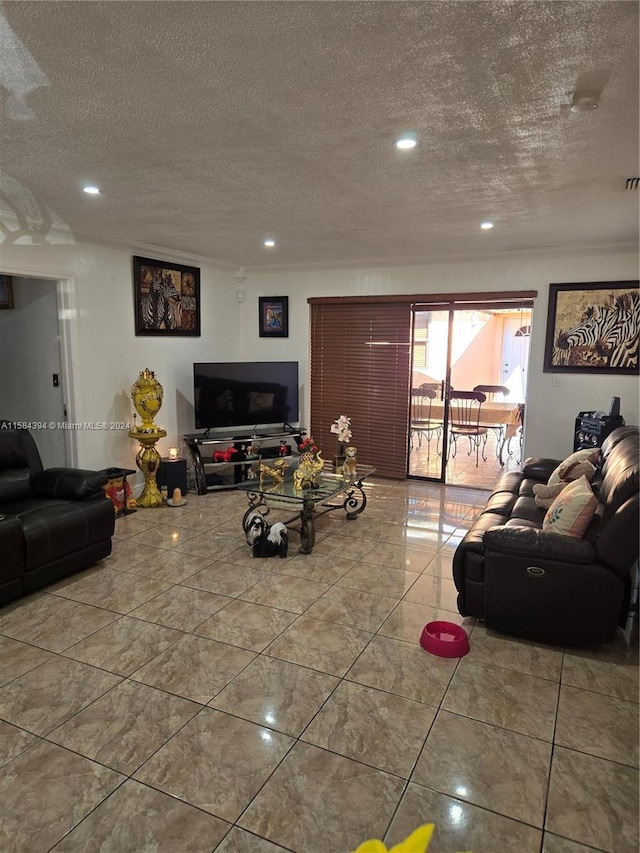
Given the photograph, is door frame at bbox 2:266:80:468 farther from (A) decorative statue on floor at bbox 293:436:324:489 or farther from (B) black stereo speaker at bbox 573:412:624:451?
(B) black stereo speaker at bbox 573:412:624:451

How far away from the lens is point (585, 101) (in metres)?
2.06

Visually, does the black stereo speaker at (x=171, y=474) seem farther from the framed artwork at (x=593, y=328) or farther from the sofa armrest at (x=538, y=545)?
the framed artwork at (x=593, y=328)

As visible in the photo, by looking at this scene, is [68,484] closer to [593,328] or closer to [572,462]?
[572,462]

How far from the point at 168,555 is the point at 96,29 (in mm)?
3193

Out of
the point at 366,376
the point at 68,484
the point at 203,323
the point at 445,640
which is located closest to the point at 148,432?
the point at 68,484

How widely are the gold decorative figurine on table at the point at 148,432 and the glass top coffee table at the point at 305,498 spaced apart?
3.72 ft

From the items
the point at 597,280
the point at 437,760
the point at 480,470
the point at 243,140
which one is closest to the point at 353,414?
the point at 480,470

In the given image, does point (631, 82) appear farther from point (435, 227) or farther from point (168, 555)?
point (168, 555)

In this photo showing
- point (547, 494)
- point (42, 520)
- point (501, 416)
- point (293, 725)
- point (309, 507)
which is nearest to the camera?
point (293, 725)

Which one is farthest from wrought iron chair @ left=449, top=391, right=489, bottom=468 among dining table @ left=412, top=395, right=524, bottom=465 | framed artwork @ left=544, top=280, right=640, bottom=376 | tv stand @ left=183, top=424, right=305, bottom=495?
tv stand @ left=183, top=424, right=305, bottom=495

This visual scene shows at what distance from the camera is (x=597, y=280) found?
5105 millimetres

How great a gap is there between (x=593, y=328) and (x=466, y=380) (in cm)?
167

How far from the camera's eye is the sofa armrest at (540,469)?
4488mm

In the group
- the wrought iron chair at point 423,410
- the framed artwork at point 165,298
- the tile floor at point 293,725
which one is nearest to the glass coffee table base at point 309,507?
the tile floor at point 293,725
